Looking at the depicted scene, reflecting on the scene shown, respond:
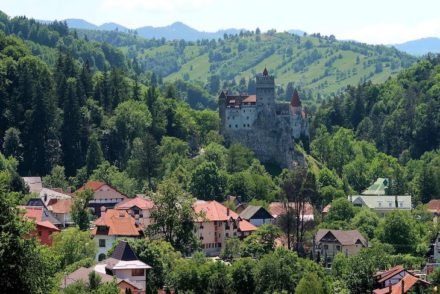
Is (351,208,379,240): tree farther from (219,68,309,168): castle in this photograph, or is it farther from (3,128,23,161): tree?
(3,128,23,161): tree

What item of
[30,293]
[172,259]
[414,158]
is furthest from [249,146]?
[30,293]

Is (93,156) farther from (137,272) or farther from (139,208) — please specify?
(137,272)

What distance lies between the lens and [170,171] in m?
127

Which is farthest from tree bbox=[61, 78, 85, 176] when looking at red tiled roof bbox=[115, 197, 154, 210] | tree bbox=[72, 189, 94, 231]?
tree bbox=[72, 189, 94, 231]

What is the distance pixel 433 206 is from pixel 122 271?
6285 centimetres

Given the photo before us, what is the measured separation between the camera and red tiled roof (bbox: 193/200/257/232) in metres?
103

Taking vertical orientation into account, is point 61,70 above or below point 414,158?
above

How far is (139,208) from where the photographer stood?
103m

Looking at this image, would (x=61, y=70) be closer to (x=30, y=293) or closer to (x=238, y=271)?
(x=238, y=271)

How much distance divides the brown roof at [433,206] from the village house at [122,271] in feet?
186

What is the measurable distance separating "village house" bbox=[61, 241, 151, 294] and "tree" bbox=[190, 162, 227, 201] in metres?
43.1


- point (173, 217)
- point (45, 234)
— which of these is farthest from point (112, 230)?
point (45, 234)

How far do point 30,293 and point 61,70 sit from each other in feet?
347

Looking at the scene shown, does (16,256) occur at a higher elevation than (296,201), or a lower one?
higher
